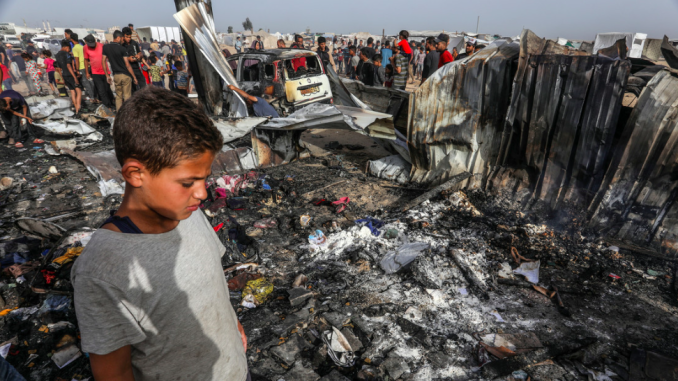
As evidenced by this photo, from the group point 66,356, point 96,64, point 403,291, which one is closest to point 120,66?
point 96,64

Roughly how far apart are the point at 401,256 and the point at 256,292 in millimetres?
1596

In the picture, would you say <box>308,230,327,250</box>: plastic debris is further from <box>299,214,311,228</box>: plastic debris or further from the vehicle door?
the vehicle door

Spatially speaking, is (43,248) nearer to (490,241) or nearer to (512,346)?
(512,346)

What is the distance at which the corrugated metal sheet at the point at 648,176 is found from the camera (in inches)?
126

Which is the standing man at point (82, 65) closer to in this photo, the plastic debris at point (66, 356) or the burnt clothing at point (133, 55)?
the burnt clothing at point (133, 55)

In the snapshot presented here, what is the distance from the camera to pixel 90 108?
9883 mm

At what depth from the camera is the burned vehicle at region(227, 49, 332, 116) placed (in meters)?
6.88

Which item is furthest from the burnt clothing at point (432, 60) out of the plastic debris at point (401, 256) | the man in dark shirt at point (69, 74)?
the man in dark shirt at point (69, 74)

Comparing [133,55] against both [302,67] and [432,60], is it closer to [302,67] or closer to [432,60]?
[302,67]

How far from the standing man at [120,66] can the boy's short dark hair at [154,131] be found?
920cm

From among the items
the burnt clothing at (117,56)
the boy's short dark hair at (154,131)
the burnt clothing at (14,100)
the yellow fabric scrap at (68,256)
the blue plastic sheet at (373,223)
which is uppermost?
the burnt clothing at (117,56)

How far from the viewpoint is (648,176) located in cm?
340

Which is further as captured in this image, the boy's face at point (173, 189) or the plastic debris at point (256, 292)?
the plastic debris at point (256, 292)

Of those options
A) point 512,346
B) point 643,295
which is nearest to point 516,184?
point 643,295
